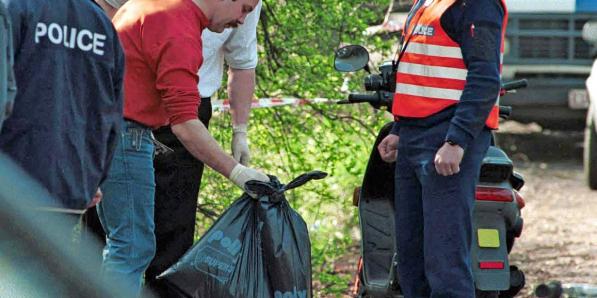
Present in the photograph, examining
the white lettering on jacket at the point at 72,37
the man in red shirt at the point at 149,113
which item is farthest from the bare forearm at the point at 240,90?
the white lettering on jacket at the point at 72,37

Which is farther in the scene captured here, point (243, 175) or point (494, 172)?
point (494, 172)

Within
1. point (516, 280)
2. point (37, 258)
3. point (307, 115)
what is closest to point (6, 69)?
point (37, 258)

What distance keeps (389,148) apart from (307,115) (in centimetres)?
209

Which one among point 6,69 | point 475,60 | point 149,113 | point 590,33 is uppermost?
point 6,69

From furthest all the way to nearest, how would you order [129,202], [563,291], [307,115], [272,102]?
1. [307,115]
2. [272,102]
3. [129,202]
4. [563,291]

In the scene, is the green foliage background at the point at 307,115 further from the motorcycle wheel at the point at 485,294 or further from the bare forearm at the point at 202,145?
the bare forearm at the point at 202,145

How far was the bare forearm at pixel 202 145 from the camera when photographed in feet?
15.7

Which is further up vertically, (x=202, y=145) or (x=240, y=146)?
(x=202, y=145)

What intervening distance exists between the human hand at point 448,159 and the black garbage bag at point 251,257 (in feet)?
1.80

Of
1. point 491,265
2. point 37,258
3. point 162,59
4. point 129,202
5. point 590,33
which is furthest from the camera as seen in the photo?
point 590,33

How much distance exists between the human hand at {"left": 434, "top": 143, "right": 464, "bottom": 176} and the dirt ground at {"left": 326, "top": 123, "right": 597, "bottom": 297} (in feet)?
8.51

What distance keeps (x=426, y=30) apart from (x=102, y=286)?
9.11 feet

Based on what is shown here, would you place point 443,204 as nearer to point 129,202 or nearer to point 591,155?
point 129,202

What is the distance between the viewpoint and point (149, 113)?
4875 mm
